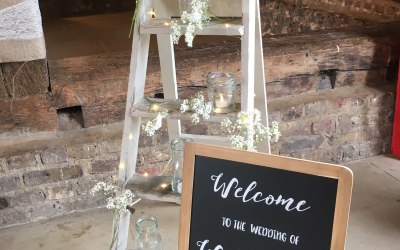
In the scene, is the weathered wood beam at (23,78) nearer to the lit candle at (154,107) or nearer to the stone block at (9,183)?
the stone block at (9,183)

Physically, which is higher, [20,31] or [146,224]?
[20,31]

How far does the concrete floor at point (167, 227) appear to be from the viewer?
2234 mm

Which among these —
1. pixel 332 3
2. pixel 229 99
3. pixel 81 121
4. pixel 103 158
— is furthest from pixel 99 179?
pixel 332 3

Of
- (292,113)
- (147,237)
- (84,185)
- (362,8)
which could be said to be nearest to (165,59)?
(147,237)

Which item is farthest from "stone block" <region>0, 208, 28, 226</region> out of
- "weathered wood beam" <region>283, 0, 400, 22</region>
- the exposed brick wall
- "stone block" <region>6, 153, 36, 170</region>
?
"weathered wood beam" <region>283, 0, 400, 22</region>

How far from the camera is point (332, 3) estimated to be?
4230 millimetres

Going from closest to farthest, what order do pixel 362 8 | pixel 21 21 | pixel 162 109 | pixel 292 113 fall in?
pixel 162 109 → pixel 21 21 → pixel 292 113 → pixel 362 8

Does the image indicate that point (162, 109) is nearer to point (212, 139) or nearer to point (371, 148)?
point (212, 139)

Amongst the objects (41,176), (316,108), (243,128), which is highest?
(243,128)

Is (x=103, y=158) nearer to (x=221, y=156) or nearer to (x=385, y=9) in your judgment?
(x=221, y=156)

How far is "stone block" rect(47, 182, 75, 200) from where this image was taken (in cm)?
241

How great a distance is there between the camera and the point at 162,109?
1707 millimetres

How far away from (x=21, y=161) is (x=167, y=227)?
0.74 meters

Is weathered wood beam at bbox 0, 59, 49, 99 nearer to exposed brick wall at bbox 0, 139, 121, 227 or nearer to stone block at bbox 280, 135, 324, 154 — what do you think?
exposed brick wall at bbox 0, 139, 121, 227
